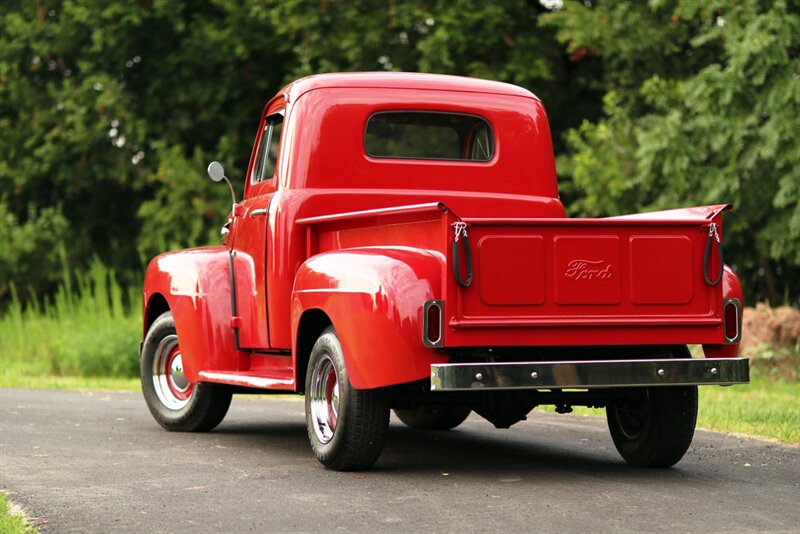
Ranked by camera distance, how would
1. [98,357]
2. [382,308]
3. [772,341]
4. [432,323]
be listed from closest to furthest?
[432,323]
[382,308]
[772,341]
[98,357]

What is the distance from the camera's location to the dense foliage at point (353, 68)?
16.4 meters

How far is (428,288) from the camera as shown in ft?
23.3

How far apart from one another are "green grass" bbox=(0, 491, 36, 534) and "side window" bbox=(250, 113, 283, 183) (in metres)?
3.55

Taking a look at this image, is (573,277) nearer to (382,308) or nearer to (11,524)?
(382,308)

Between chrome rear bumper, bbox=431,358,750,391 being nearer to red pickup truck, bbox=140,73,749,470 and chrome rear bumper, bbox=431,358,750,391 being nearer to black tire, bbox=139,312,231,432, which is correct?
red pickup truck, bbox=140,73,749,470

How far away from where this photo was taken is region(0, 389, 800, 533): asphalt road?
20.4 feet

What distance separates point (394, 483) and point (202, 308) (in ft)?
8.91

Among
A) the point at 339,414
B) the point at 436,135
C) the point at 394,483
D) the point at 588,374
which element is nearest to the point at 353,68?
the point at 436,135

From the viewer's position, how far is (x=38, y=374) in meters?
17.8

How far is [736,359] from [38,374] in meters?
12.1

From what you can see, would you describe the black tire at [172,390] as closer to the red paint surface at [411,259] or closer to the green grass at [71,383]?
the red paint surface at [411,259]

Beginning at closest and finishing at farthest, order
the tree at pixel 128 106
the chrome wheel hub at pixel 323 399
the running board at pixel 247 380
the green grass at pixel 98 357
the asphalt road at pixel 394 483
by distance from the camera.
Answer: the asphalt road at pixel 394 483 < the chrome wheel hub at pixel 323 399 < the running board at pixel 247 380 < the green grass at pixel 98 357 < the tree at pixel 128 106

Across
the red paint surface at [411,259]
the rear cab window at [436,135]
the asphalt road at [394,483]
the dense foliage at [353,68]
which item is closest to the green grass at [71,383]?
the asphalt road at [394,483]

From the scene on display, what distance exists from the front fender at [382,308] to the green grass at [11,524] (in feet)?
6.34
